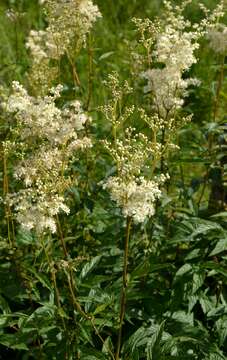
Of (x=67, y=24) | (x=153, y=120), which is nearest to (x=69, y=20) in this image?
(x=67, y=24)

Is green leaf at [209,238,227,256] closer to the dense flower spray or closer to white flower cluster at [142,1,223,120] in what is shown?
the dense flower spray

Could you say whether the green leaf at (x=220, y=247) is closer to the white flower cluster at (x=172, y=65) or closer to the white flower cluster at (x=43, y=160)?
the white flower cluster at (x=172, y=65)

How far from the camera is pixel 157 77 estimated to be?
3.86 meters

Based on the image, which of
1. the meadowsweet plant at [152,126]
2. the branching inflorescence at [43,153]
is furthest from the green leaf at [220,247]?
the branching inflorescence at [43,153]

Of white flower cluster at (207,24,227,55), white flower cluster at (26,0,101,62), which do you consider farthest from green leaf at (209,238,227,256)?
white flower cluster at (26,0,101,62)

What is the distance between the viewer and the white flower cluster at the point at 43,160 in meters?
3.14

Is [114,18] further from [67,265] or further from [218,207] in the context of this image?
[67,265]

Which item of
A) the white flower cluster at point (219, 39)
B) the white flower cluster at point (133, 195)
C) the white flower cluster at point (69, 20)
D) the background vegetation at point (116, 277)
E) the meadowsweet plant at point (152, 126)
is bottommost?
the background vegetation at point (116, 277)

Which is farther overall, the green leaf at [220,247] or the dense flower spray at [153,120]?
the green leaf at [220,247]

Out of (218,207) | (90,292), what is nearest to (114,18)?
(218,207)

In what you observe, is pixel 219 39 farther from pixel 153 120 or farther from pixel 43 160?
pixel 43 160

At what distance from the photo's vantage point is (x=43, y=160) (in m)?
3.22

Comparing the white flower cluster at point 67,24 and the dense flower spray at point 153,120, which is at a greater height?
the white flower cluster at point 67,24

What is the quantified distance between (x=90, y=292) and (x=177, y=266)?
1023 mm
